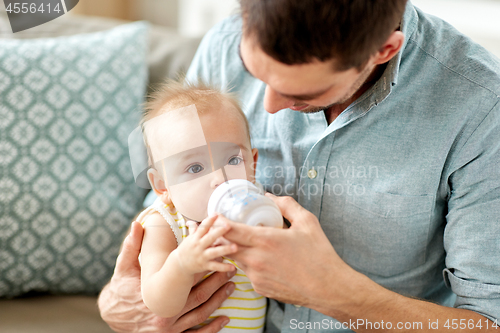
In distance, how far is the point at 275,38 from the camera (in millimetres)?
610

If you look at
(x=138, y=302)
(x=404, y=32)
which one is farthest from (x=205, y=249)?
(x=404, y=32)

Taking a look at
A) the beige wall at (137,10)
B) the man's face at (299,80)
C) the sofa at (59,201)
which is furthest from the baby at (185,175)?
the beige wall at (137,10)

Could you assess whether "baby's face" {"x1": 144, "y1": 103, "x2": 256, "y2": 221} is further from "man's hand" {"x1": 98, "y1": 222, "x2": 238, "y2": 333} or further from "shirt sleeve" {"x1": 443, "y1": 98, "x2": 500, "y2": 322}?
"shirt sleeve" {"x1": 443, "y1": 98, "x2": 500, "y2": 322}

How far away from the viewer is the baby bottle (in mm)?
617

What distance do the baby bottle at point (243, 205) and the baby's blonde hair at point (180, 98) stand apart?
0.16m

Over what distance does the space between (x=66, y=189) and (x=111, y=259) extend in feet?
0.73

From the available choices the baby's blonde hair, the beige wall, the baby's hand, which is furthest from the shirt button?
the beige wall

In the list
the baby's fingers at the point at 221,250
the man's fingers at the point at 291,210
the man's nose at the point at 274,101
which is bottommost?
the man's fingers at the point at 291,210

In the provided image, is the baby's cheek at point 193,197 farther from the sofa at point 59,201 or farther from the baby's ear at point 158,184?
the sofa at point 59,201

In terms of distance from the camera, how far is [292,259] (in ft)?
2.20

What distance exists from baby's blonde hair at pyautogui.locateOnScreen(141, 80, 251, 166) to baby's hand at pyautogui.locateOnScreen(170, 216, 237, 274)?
7.1 inches

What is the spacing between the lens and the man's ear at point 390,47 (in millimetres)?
694

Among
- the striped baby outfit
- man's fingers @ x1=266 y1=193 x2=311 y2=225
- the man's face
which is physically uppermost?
the man's face

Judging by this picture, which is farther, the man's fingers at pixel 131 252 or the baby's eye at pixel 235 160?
the man's fingers at pixel 131 252
